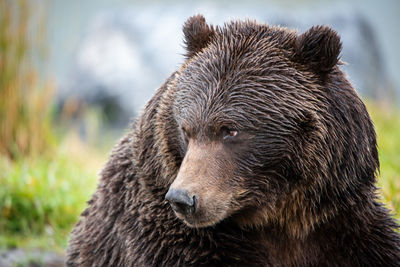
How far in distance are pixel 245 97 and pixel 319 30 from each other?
717 millimetres

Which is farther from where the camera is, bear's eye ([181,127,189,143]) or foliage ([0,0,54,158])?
foliage ([0,0,54,158])

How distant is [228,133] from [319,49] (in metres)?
0.87

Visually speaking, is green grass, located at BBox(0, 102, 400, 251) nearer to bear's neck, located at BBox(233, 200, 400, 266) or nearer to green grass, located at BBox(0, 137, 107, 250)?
green grass, located at BBox(0, 137, 107, 250)

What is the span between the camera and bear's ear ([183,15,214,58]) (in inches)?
168

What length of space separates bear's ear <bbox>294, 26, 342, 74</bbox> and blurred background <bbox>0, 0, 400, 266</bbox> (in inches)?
21.5

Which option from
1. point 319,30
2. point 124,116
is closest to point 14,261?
point 319,30

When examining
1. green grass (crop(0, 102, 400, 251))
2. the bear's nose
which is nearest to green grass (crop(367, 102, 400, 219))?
green grass (crop(0, 102, 400, 251))

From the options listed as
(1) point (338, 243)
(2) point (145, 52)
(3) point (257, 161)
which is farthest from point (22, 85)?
(2) point (145, 52)

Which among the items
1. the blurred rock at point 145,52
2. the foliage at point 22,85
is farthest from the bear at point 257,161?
the blurred rock at point 145,52

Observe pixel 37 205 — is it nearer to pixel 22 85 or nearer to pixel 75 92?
pixel 22 85

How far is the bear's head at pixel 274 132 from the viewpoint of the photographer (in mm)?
3779

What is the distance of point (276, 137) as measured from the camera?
12.4 ft

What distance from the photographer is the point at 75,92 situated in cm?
1547

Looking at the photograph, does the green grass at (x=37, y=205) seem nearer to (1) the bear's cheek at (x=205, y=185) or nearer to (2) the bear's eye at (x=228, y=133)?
(1) the bear's cheek at (x=205, y=185)
